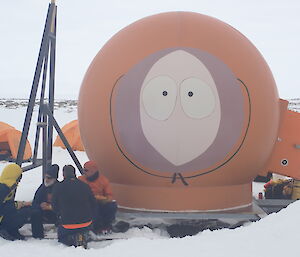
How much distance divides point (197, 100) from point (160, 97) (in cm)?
56

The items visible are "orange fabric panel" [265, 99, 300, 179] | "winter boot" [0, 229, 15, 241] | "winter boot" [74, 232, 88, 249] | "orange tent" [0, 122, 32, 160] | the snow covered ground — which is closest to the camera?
the snow covered ground

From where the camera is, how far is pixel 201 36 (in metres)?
6.56

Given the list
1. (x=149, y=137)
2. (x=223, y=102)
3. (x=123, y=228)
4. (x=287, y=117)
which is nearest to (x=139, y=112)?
(x=149, y=137)

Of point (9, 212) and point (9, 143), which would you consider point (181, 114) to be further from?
point (9, 143)

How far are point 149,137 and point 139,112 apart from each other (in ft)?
1.34

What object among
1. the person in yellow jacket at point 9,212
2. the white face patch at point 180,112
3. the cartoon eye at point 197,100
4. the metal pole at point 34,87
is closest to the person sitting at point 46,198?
the person in yellow jacket at point 9,212

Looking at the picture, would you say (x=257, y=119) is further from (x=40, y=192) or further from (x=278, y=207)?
(x=40, y=192)

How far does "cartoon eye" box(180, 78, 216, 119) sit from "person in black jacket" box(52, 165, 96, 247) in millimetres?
1959

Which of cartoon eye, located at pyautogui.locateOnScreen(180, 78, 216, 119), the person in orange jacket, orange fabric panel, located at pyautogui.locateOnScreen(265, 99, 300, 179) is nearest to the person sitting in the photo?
the person in orange jacket

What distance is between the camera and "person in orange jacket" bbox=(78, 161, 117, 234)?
5922mm

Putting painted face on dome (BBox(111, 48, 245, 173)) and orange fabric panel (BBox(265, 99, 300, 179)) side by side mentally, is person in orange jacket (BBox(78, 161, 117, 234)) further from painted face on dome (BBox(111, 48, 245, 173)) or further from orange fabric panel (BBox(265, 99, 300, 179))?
orange fabric panel (BBox(265, 99, 300, 179))

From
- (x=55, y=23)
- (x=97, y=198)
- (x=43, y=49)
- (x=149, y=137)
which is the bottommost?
(x=97, y=198)

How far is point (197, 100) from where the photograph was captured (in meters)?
6.15

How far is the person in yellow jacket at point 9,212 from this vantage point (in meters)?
5.58
